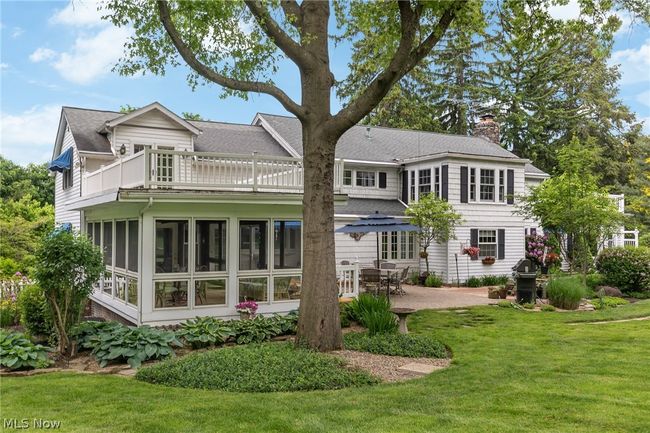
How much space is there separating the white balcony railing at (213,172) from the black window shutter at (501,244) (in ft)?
38.8

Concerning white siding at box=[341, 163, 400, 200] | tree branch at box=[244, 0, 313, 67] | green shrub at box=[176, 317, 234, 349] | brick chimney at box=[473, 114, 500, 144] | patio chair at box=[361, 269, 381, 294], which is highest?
brick chimney at box=[473, 114, 500, 144]

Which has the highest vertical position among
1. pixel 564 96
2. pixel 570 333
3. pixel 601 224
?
pixel 564 96

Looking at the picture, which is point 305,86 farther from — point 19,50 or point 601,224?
point 601,224

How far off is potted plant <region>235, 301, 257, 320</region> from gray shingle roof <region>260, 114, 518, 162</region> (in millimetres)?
10088

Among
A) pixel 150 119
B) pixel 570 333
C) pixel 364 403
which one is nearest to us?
pixel 364 403

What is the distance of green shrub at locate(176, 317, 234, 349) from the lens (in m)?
9.16

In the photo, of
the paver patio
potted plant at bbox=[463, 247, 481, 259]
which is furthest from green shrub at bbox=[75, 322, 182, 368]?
potted plant at bbox=[463, 247, 481, 259]

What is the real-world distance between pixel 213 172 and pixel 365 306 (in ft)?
13.8

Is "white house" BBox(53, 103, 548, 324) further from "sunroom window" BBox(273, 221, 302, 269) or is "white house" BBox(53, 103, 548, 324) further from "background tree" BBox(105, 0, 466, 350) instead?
"background tree" BBox(105, 0, 466, 350)

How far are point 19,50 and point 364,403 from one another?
9.47m

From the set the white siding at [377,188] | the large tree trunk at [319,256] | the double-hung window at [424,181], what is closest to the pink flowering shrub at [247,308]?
the large tree trunk at [319,256]

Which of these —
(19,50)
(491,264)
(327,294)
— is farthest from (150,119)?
(491,264)

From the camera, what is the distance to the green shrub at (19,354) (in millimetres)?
7797

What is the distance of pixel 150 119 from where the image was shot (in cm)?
1759
